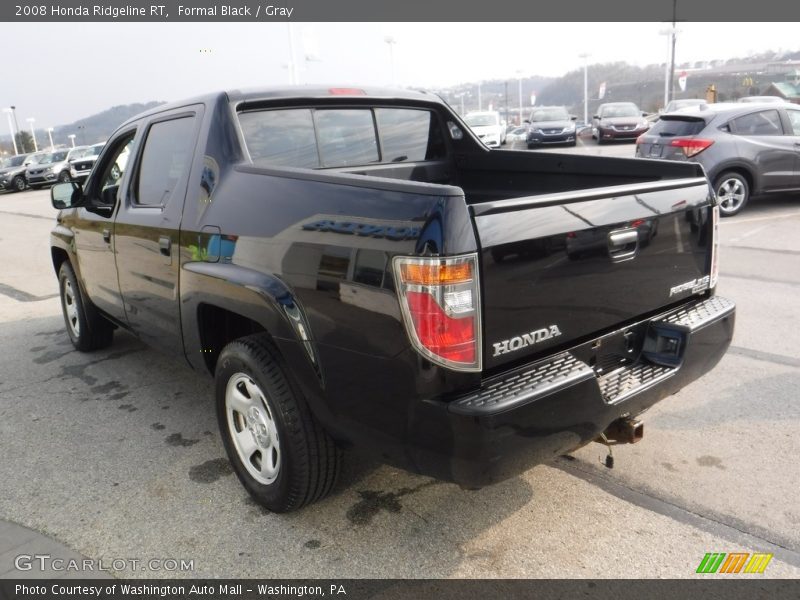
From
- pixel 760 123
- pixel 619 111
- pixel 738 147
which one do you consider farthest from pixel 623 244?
pixel 619 111

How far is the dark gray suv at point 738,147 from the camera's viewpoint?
10.3 m

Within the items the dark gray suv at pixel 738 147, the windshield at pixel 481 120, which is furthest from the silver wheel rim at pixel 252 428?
the windshield at pixel 481 120

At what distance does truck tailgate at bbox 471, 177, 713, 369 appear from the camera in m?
2.26

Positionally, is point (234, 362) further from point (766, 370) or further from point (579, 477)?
point (766, 370)

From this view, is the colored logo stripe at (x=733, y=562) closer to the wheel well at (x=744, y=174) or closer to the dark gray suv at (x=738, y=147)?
the dark gray suv at (x=738, y=147)

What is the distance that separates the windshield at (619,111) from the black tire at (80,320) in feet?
83.4

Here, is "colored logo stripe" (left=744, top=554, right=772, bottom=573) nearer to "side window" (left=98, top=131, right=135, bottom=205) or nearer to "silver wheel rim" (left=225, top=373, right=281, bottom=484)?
"silver wheel rim" (left=225, top=373, right=281, bottom=484)

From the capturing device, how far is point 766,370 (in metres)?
4.40

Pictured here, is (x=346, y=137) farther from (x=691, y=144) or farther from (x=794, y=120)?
(x=794, y=120)

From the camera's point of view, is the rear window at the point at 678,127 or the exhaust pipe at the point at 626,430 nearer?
the exhaust pipe at the point at 626,430

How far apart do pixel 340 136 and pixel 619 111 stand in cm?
2644

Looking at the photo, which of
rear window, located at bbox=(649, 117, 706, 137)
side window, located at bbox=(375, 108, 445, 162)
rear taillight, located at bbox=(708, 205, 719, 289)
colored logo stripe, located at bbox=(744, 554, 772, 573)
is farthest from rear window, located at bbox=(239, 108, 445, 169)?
rear window, located at bbox=(649, 117, 706, 137)

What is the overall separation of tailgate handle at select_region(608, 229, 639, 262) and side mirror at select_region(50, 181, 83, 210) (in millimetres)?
3644

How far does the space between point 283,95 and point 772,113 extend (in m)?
9.91
